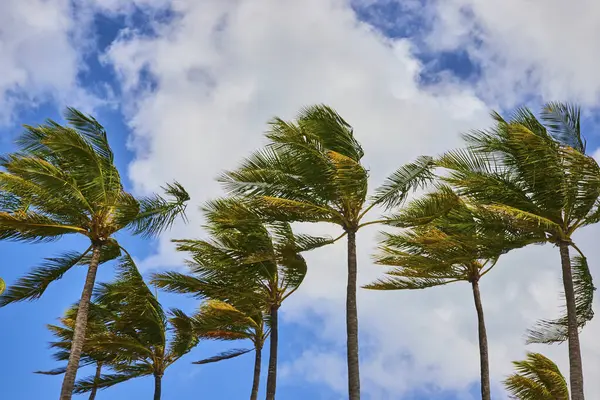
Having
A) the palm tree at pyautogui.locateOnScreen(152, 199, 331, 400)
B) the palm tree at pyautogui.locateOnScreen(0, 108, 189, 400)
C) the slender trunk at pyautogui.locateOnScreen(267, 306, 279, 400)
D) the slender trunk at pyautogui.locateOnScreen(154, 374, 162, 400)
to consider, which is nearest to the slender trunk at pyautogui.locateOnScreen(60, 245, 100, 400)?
the palm tree at pyautogui.locateOnScreen(0, 108, 189, 400)

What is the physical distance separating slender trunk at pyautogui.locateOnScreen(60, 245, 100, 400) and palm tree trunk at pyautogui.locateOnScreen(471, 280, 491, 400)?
10.8m

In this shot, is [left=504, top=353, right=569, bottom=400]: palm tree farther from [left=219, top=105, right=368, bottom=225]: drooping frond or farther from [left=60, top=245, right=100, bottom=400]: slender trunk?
[left=60, top=245, right=100, bottom=400]: slender trunk

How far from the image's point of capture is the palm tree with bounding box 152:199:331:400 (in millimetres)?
16547

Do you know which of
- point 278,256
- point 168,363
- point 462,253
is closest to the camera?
point 462,253

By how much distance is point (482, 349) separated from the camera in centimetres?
1900

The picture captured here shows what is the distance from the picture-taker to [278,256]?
651 inches

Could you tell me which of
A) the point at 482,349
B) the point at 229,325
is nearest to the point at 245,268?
the point at 229,325

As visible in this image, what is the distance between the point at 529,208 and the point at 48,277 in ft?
39.8

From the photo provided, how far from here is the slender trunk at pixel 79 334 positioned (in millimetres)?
15141

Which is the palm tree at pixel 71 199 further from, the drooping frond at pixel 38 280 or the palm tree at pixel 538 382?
the palm tree at pixel 538 382

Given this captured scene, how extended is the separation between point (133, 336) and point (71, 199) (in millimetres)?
7163

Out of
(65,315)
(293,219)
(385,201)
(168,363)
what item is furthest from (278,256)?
(65,315)

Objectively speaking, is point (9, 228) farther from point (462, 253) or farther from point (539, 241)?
point (539, 241)

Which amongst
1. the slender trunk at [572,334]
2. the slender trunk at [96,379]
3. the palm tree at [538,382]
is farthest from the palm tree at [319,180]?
the slender trunk at [96,379]
